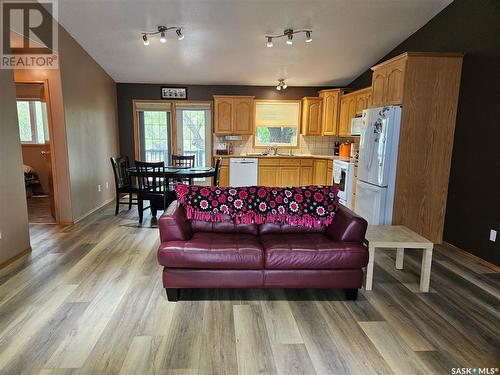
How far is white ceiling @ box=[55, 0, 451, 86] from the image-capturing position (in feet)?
13.1

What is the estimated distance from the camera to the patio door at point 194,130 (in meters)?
7.02

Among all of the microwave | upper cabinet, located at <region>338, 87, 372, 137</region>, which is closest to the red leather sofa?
the microwave

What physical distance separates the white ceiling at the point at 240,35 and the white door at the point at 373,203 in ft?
7.47

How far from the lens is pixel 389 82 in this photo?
409 centimetres

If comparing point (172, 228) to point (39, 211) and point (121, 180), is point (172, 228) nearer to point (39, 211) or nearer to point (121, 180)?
point (121, 180)

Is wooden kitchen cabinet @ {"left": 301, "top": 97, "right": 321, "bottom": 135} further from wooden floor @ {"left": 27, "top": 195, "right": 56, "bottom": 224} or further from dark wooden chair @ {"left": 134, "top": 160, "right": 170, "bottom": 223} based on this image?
wooden floor @ {"left": 27, "top": 195, "right": 56, "bottom": 224}

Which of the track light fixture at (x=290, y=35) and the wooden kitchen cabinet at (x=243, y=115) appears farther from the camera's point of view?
the wooden kitchen cabinet at (x=243, y=115)

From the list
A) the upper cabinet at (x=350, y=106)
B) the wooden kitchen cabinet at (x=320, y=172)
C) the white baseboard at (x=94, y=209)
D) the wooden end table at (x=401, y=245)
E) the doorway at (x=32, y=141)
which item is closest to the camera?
the wooden end table at (x=401, y=245)

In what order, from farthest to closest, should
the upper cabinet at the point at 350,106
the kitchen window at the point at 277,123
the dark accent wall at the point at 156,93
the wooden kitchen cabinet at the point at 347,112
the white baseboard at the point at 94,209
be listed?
1. the kitchen window at the point at 277,123
2. the dark accent wall at the point at 156,93
3. the wooden kitchen cabinet at the point at 347,112
4. the upper cabinet at the point at 350,106
5. the white baseboard at the point at 94,209

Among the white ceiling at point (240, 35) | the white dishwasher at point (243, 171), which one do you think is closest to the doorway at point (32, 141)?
the white ceiling at point (240, 35)

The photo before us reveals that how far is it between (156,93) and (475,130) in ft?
19.2

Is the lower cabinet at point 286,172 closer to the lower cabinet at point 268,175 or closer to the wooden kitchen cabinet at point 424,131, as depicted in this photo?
the lower cabinet at point 268,175

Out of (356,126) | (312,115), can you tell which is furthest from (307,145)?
(356,126)

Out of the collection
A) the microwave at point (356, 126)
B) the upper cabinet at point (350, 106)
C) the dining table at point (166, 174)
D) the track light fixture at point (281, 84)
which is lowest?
the dining table at point (166, 174)
